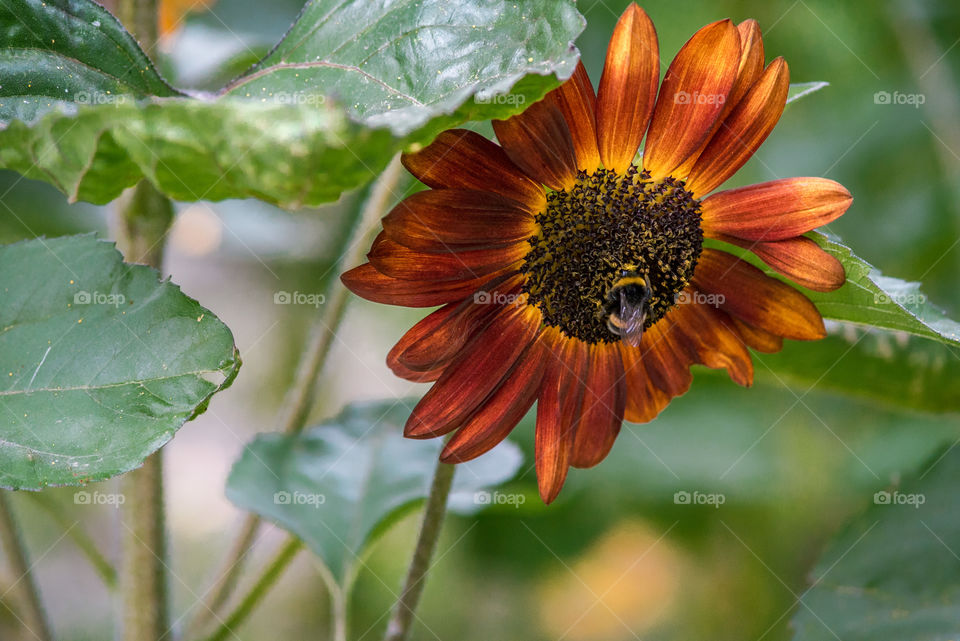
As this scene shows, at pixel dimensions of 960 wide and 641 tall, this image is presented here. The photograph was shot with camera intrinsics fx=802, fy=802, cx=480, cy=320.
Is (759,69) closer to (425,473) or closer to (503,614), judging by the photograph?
(425,473)

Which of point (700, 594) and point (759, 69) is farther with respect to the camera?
point (700, 594)

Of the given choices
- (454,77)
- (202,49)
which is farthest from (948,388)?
(202,49)

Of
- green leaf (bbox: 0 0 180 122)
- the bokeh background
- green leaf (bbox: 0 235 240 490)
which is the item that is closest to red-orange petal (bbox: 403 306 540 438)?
green leaf (bbox: 0 235 240 490)

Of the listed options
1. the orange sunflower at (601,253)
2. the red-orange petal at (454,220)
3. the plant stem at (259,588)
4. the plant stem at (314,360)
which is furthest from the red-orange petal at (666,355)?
the plant stem at (259,588)

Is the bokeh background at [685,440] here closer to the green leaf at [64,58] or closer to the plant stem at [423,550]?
the plant stem at [423,550]

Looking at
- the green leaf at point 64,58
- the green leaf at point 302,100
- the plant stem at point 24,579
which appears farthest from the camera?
the plant stem at point 24,579

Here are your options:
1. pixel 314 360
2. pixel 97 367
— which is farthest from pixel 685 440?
A: pixel 97 367
